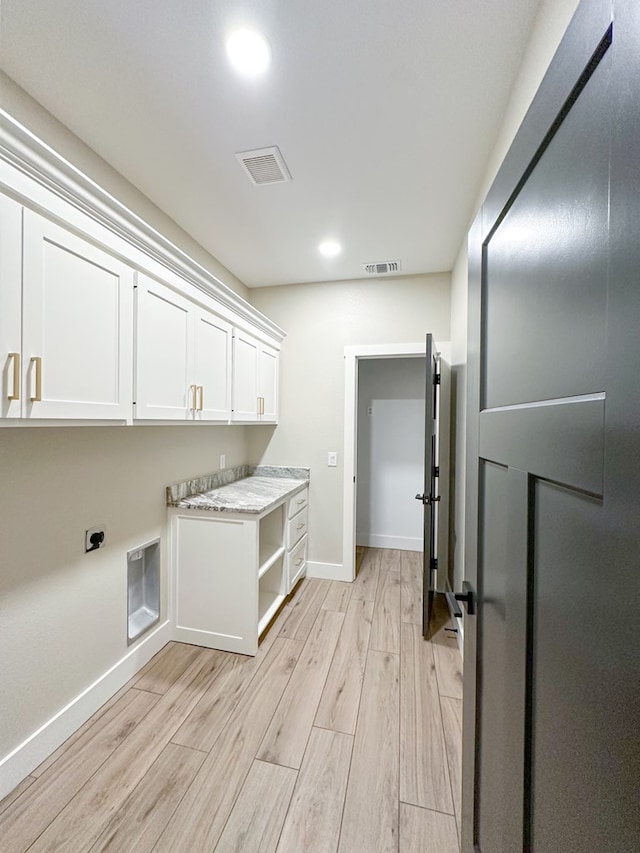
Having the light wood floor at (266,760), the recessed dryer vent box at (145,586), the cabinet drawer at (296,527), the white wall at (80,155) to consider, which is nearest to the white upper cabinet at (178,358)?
the white wall at (80,155)

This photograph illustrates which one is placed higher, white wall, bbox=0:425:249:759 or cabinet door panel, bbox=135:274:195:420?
cabinet door panel, bbox=135:274:195:420

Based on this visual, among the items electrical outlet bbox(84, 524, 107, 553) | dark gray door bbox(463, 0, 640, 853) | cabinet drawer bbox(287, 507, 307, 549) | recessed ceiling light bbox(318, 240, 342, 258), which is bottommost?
cabinet drawer bbox(287, 507, 307, 549)

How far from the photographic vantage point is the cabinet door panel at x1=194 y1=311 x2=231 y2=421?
213 cm

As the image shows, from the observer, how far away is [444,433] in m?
3.00

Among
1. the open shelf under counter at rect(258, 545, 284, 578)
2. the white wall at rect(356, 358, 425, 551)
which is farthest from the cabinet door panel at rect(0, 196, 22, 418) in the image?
the white wall at rect(356, 358, 425, 551)

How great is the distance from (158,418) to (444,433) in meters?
2.27

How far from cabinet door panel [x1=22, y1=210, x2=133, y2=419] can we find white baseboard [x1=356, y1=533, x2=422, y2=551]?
3286 mm

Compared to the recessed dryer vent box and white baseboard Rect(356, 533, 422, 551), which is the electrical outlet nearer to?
the recessed dryer vent box

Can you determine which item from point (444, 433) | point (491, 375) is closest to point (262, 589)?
point (444, 433)

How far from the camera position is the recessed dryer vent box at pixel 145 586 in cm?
213

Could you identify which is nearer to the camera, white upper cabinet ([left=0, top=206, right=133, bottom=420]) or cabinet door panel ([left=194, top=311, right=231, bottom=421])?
white upper cabinet ([left=0, top=206, right=133, bottom=420])

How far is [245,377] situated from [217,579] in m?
1.45

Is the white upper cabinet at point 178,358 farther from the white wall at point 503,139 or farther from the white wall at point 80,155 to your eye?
the white wall at point 503,139

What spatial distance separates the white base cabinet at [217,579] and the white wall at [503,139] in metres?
1.40
